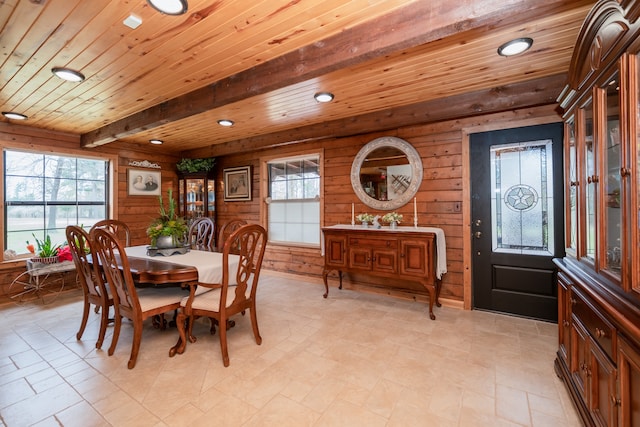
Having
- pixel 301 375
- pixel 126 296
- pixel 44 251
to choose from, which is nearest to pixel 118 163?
pixel 44 251

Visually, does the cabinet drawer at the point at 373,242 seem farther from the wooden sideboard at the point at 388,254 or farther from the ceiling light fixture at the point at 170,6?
the ceiling light fixture at the point at 170,6

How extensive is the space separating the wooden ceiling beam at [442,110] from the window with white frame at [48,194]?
2733 millimetres

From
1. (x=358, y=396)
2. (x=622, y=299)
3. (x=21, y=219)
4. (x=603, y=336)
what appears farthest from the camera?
(x=21, y=219)

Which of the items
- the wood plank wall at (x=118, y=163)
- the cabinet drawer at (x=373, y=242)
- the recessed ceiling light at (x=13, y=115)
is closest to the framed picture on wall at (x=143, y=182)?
the wood plank wall at (x=118, y=163)

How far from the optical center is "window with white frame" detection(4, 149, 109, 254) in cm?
383

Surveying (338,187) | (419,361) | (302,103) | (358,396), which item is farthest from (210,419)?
(338,187)

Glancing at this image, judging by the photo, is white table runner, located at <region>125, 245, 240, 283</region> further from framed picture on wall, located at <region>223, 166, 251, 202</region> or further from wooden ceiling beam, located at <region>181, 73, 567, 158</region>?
framed picture on wall, located at <region>223, 166, 251, 202</region>

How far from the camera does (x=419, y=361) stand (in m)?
2.26

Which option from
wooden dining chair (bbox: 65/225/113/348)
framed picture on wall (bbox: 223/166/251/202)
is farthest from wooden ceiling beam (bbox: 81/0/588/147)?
framed picture on wall (bbox: 223/166/251/202)

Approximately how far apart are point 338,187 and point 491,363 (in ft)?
9.21

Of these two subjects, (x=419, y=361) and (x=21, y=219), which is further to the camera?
(x=21, y=219)

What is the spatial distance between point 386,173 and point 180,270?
108 inches

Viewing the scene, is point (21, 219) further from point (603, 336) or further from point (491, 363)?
point (603, 336)

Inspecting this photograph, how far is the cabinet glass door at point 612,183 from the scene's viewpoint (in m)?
1.30
